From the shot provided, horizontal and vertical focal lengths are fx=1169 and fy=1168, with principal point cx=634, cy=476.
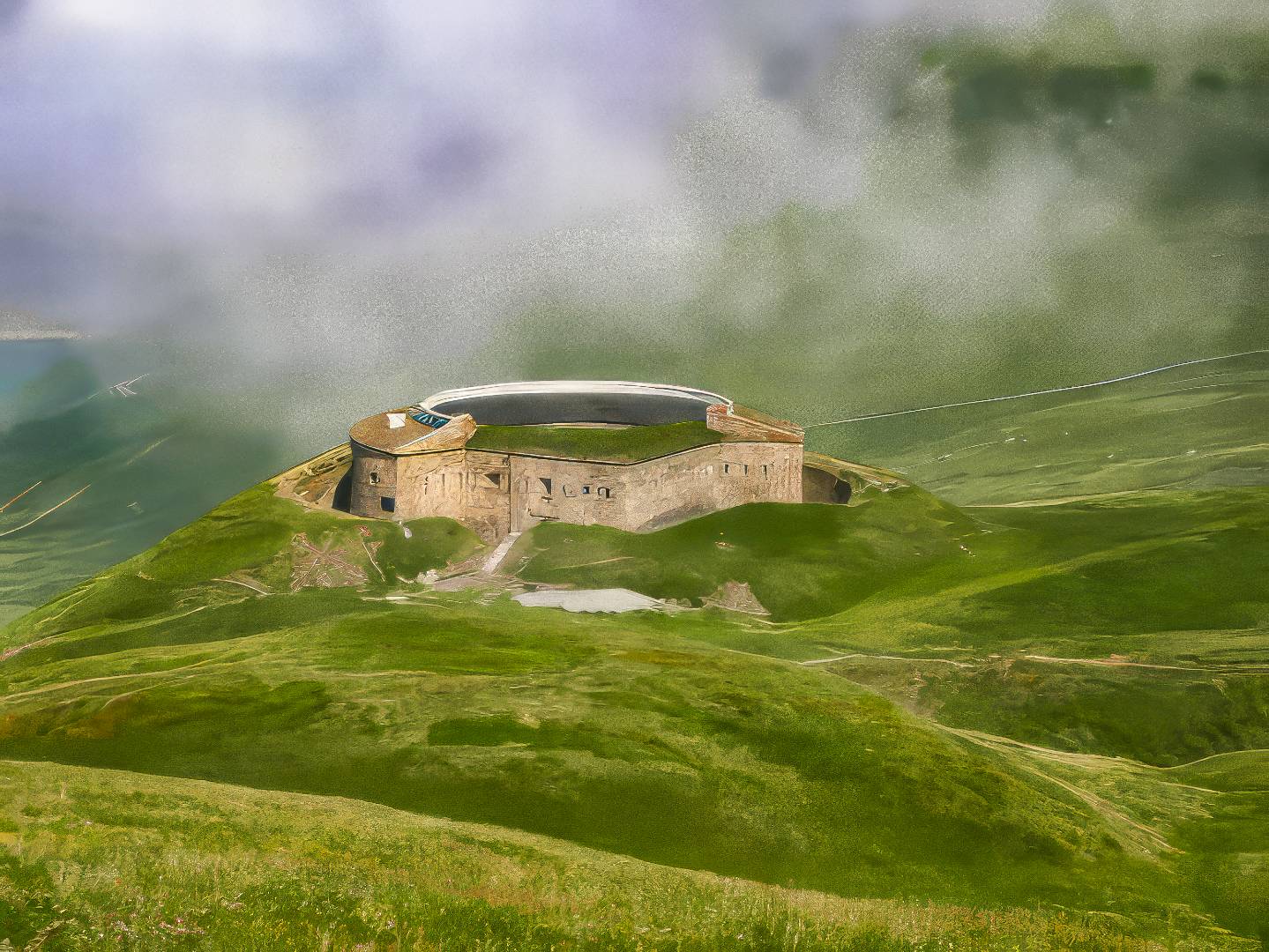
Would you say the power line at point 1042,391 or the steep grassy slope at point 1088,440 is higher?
the power line at point 1042,391

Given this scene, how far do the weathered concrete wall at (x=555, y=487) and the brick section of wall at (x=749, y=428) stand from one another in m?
0.42

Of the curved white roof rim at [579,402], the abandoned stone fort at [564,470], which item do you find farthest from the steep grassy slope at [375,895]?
the curved white roof rim at [579,402]

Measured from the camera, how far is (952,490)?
447 feet

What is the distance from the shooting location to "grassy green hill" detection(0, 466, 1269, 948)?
2856 centimetres

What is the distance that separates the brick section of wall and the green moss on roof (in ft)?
2.14

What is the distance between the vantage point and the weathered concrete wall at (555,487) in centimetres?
6588

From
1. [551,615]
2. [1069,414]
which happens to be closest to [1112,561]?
[551,615]

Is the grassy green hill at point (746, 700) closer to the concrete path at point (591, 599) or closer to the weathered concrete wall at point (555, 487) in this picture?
the concrete path at point (591, 599)

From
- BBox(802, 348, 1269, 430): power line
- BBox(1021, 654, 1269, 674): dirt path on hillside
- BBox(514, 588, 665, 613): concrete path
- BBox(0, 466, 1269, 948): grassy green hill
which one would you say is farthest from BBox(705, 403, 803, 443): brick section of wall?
BBox(802, 348, 1269, 430): power line

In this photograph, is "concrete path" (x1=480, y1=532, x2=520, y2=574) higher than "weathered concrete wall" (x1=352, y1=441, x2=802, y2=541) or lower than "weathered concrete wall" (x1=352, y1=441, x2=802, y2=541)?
lower

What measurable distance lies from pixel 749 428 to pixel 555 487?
12.7 metres

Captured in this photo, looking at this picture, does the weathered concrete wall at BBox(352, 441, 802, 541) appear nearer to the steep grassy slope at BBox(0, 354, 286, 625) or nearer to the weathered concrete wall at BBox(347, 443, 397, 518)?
the weathered concrete wall at BBox(347, 443, 397, 518)

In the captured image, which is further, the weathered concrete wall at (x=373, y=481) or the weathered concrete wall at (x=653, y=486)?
the weathered concrete wall at (x=653, y=486)

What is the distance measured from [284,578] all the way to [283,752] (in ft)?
92.3
